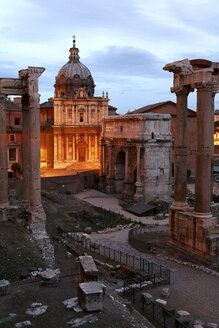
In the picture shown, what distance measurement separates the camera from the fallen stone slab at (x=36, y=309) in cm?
1087

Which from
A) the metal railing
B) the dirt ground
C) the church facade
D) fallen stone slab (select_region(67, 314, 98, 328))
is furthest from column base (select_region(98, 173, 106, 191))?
fallen stone slab (select_region(67, 314, 98, 328))

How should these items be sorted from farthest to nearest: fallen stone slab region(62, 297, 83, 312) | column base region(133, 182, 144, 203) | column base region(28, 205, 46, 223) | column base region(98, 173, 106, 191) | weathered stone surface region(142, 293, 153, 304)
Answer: column base region(98, 173, 106, 191)
column base region(133, 182, 144, 203)
column base region(28, 205, 46, 223)
weathered stone surface region(142, 293, 153, 304)
fallen stone slab region(62, 297, 83, 312)

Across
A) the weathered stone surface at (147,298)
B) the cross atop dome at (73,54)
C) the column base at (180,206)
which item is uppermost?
the cross atop dome at (73,54)

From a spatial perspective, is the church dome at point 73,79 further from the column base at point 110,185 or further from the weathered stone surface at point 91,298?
the weathered stone surface at point 91,298

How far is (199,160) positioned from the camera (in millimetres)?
18844

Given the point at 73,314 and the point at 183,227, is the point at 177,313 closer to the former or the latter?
the point at 73,314

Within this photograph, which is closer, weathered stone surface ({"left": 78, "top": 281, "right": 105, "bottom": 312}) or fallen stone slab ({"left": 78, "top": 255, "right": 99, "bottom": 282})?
weathered stone surface ({"left": 78, "top": 281, "right": 105, "bottom": 312})

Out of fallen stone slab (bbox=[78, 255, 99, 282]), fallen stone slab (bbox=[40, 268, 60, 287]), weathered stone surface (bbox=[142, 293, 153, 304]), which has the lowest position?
weathered stone surface (bbox=[142, 293, 153, 304])

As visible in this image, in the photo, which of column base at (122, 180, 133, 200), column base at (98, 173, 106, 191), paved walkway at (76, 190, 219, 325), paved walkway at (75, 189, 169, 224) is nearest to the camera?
paved walkway at (76, 190, 219, 325)

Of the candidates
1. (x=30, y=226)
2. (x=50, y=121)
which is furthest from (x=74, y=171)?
(x=30, y=226)

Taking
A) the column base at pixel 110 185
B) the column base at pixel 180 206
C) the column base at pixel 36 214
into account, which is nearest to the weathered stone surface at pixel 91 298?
the column base at pixel 180 206

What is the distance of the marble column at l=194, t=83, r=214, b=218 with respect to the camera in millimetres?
18500

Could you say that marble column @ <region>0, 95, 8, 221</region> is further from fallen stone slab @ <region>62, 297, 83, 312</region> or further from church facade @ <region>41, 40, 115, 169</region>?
church facade @ <region>41, 40, 115, 169</region>

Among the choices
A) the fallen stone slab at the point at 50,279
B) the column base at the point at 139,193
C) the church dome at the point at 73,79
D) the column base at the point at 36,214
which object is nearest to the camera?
the fallen stone slab at the point at 50,279
